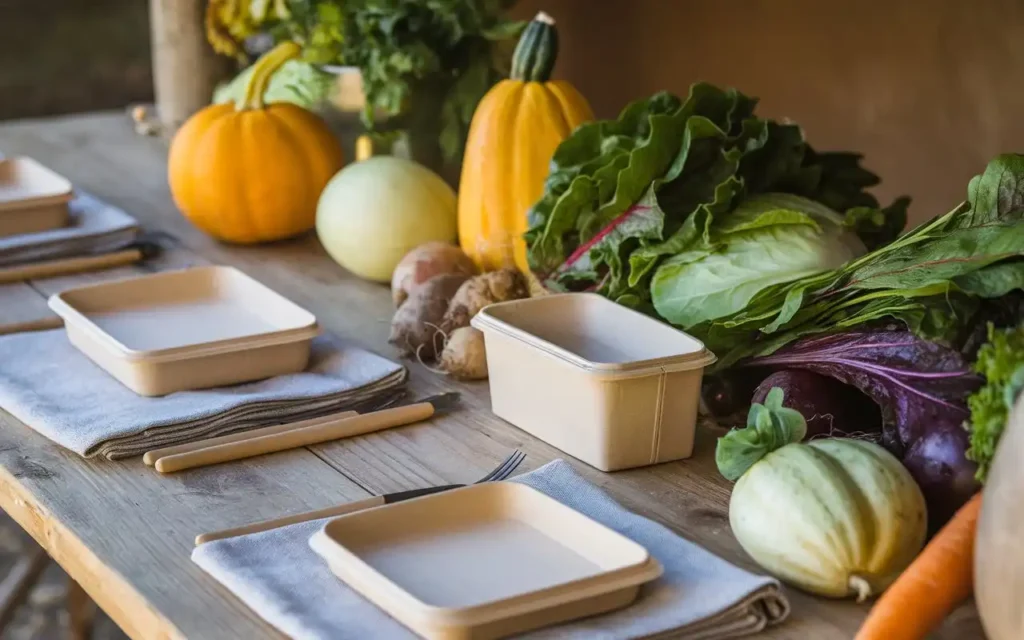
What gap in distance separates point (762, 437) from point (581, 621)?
0.21m

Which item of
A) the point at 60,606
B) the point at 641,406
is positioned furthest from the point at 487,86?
the point at 60,606

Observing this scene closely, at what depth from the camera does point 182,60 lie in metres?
2.29

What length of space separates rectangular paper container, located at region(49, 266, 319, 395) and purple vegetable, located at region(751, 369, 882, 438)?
484 millimetres

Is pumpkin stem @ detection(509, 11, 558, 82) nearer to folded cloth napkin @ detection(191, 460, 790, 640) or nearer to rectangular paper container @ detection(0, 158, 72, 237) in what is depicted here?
rectangular paper container @ detection(0, 158, 72, 237)

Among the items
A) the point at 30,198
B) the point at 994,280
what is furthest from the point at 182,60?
the point at 994,280

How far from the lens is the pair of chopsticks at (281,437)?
114 cm

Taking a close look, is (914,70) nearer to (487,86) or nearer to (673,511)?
(487,86)

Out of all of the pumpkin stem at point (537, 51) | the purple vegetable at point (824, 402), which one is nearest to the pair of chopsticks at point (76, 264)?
the pumpkin stem at point (537, 51)

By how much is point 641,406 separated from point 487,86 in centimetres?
78

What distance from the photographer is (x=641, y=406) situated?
1.10 metres

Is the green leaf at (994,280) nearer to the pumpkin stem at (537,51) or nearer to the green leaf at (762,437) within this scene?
the green leaf at (762,437)

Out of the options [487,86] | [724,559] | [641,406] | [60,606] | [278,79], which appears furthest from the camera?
[60,606]

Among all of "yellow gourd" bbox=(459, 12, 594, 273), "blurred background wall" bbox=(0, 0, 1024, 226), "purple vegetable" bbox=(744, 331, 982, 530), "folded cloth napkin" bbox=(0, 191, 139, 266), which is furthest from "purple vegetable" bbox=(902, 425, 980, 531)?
"blurred background wall" bbox=(0, 0, 1024, 226)

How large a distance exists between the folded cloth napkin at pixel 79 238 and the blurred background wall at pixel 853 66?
1.86 meters
